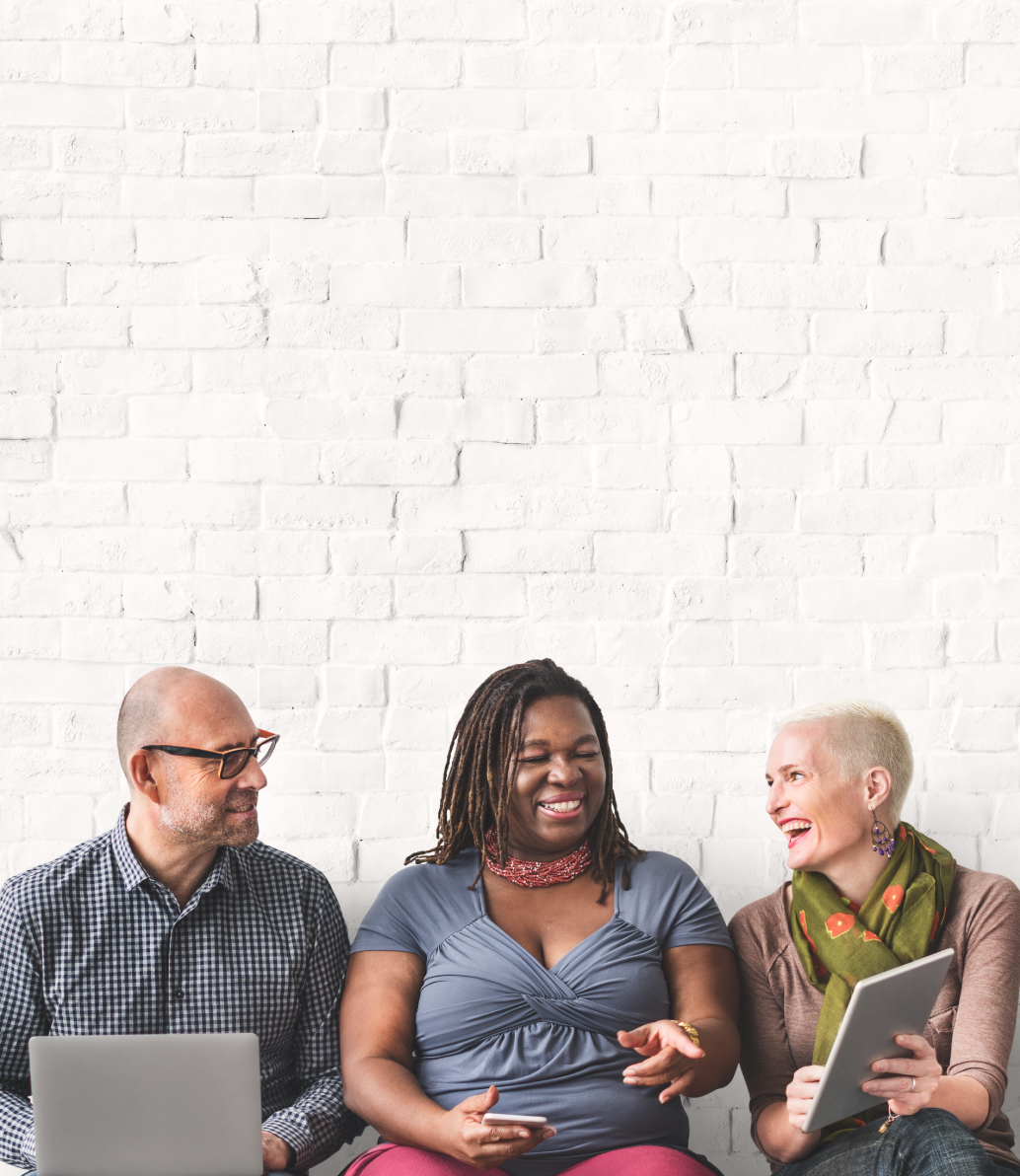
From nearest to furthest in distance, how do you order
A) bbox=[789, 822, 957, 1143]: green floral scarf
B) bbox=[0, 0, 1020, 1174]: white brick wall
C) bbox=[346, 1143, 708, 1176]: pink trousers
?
bbox=[346, 1143, 708, 1176]: pink trousers, bbox=[789, 822, 957, 1143]: green floral scarf, bbox=[0, 0, 1020, 1174]: white brick wall

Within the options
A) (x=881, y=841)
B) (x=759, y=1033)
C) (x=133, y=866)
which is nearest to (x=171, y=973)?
(x=133, y=866)

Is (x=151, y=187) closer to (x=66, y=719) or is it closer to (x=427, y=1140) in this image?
(x=66, y=719)

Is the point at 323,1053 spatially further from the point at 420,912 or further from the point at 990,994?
the point at 990,994

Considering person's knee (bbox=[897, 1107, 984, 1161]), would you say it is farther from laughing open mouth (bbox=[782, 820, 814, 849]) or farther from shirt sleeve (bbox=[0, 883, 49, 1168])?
shirt sleeve (bbox=[0, 883, 49, 1168])

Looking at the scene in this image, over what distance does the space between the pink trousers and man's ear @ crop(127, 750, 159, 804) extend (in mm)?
657

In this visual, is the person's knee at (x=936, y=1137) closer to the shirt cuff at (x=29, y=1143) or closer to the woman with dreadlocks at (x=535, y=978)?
the woman with dreadlocks at (x=535, y=978)

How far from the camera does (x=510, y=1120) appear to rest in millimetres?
1671

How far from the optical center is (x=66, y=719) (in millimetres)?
2340

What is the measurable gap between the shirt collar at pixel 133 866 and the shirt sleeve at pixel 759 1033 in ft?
2.85

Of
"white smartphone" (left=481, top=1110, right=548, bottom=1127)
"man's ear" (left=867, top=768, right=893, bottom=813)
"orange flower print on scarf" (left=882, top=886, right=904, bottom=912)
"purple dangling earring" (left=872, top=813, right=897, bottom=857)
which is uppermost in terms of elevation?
"man's ear" (left=867, top=768, right=893, bottom=813)

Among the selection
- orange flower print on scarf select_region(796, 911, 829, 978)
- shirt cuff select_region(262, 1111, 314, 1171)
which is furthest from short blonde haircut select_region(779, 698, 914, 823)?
shirt cuff select_region(262, 1111, 314, 1171)

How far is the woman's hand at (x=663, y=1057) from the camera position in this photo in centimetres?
177

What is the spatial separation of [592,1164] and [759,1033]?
36 cm

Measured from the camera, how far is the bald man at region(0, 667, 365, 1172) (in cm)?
196
